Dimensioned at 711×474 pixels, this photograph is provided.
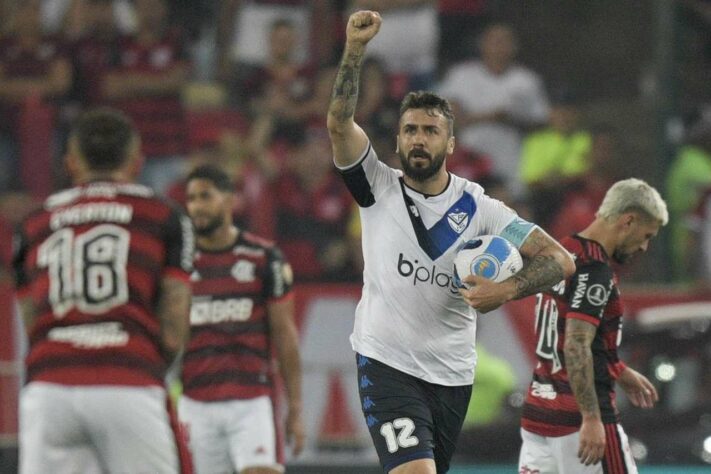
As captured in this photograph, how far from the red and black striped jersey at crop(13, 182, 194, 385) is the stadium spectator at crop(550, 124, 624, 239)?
8217 millimetres

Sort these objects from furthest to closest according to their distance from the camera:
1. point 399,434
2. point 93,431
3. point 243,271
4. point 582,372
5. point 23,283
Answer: point 243,271 → point 582,372 → point 399,434 → point 23,283 → point 93,431

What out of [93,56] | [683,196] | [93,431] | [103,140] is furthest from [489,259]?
[93,56]

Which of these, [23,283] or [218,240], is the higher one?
[23,283]

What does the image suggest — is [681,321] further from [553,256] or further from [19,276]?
[19,276]

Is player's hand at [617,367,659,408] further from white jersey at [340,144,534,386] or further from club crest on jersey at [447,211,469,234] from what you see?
club crest on jersey at [447,211,469,234]

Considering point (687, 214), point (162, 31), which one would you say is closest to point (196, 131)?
point (162, 31)

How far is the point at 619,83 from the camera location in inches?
593

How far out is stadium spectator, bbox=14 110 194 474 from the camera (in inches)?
216

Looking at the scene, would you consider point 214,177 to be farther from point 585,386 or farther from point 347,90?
point 585,386

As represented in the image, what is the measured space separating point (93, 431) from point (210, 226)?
3.58m

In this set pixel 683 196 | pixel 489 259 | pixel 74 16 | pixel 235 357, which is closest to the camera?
pixel 489 259

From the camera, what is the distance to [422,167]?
6.90 metres

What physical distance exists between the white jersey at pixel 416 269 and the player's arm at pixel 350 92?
3.9 inches

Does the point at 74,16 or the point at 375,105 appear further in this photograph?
the point at 74,16
